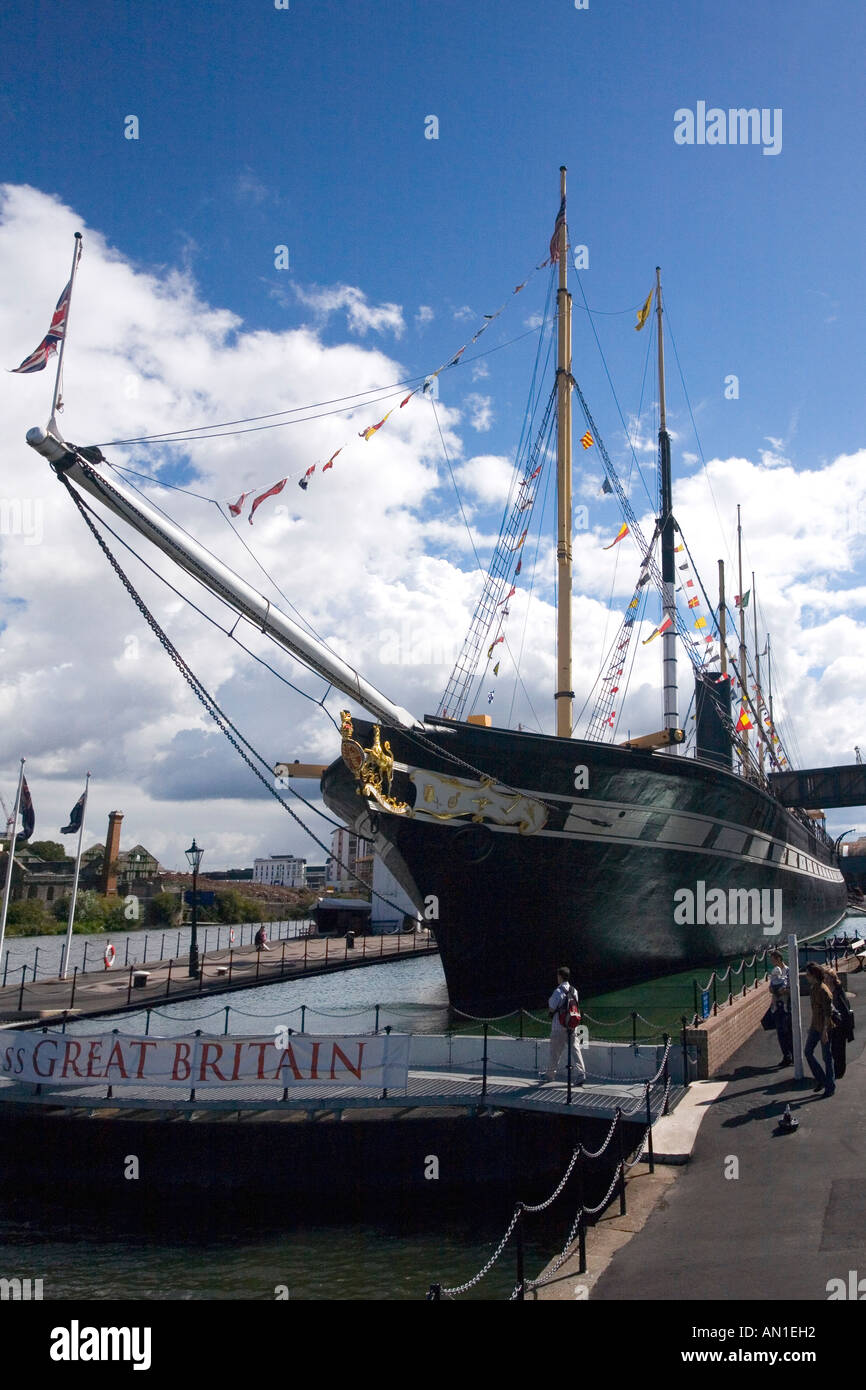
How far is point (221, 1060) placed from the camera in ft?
38.6

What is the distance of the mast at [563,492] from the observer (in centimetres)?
2358

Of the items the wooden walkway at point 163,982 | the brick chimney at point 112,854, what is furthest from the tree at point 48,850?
the wooden walkway at point 163,982

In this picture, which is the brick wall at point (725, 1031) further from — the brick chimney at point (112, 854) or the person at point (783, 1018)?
the brick chimney at point (112, 854)

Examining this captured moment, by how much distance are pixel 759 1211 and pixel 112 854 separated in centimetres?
9000

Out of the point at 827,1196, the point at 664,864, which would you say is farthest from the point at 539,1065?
the point at 664,864

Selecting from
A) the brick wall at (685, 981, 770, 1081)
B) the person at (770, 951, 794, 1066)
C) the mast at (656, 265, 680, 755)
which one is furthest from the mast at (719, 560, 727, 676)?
the person at (770, 951, 794, 1066)

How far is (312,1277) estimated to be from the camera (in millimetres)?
8805

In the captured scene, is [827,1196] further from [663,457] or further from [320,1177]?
[663,457]

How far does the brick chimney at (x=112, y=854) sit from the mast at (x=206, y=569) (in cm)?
7547

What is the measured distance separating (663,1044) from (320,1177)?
484 centimetres

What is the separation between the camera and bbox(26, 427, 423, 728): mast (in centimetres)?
1282

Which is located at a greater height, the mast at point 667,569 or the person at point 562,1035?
the mast at point 667,569

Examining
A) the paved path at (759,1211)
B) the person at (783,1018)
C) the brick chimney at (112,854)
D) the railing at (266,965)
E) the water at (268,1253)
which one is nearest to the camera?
the paved path at (759,1211)

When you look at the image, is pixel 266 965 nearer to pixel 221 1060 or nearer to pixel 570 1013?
pixel 221 1060
